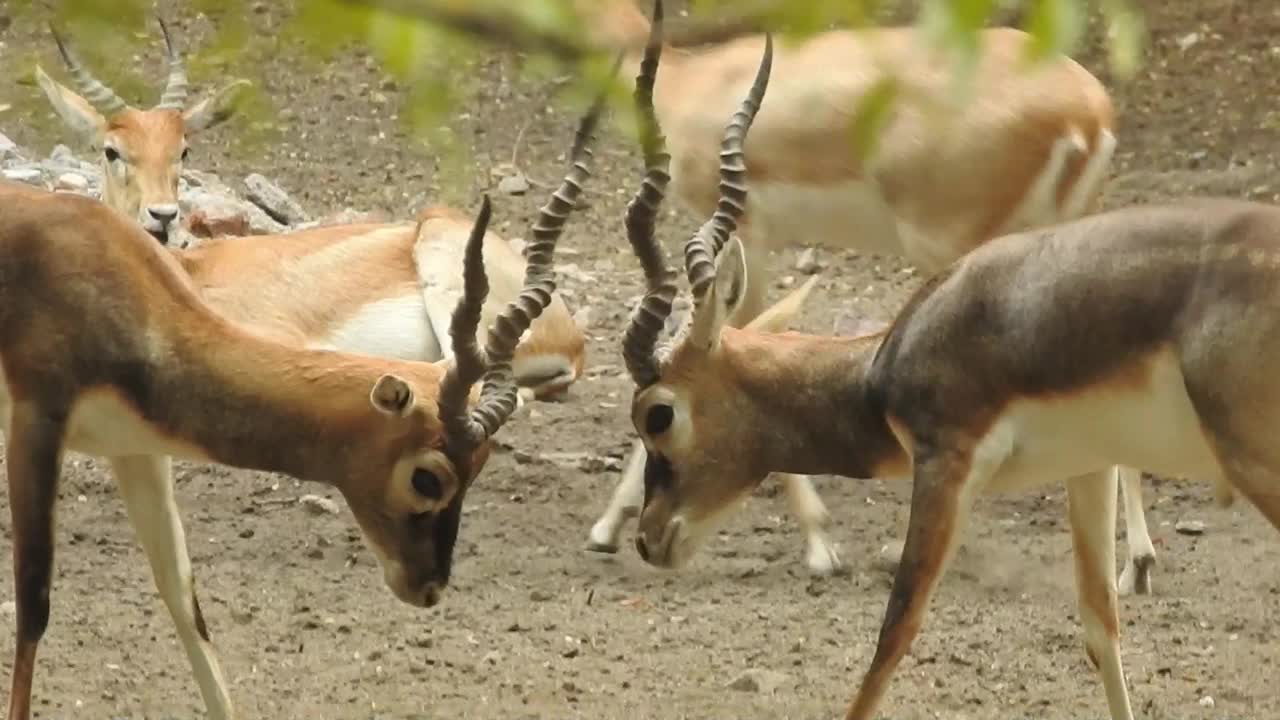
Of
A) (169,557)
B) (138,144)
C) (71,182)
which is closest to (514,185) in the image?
(71,182)

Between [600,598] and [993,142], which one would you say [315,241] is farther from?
[993,142]

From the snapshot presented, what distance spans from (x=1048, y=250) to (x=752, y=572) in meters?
2.16

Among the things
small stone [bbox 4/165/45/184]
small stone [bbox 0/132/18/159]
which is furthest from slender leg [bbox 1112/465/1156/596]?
small stone [bbox 0/132/18/159]

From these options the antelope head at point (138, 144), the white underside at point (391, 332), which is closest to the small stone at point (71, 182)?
the antelope head at point (138, 144)

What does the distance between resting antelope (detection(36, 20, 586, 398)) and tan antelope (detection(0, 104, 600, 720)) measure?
1.69 metres

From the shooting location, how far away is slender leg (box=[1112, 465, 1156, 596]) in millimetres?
5574

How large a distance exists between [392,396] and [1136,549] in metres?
2.49

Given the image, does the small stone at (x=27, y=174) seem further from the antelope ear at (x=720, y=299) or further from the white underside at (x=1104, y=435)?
the white underside at (x=1104, y=435)

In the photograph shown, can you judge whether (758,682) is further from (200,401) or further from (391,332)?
(391,332)

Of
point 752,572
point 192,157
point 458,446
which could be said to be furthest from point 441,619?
point 192,157

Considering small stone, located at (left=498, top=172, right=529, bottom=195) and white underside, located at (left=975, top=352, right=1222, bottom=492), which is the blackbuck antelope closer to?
white underside, located at (left=975, top=352, right=1222, bottom=492)

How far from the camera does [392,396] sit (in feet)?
13.3

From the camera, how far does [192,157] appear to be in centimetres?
1041

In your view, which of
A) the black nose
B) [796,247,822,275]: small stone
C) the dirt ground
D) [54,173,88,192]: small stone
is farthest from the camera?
[796,247,822,275]: small stone
